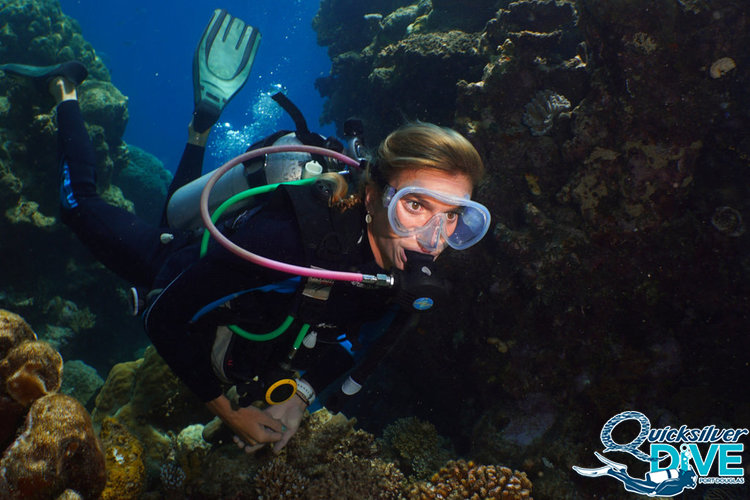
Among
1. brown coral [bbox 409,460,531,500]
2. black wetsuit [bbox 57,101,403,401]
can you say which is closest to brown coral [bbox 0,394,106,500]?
black wetsuit [bbox 57,101,403,401]

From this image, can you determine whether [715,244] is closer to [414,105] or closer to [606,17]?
[606,17]

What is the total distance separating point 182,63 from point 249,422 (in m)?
97.8

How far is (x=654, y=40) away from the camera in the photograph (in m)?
3.97

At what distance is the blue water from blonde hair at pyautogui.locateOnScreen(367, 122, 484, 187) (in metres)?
59.4

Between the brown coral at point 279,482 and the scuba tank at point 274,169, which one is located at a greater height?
the scuba tank at point 274,169

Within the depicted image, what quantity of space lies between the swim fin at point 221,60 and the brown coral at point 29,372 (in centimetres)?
380

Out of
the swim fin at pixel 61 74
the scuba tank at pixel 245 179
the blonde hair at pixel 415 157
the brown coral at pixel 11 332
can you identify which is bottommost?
the brown coral at pixel 11 332

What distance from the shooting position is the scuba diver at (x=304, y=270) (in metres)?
2.16

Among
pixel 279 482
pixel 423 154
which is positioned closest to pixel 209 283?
pixel 423 154

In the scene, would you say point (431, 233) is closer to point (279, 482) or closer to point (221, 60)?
point (279, 482)

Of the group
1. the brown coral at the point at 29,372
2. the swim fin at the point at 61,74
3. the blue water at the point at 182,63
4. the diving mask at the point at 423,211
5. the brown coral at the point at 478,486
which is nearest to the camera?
the brown coral at the point at 29,372

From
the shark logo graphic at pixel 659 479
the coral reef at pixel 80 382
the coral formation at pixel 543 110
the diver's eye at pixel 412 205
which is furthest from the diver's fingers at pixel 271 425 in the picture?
the coral reef at pixel 80 382

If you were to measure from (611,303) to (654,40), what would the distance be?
2.93 metres

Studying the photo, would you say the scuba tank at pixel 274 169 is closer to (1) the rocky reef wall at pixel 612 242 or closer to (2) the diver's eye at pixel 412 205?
(2) the diver's eye at pixel 412 205
